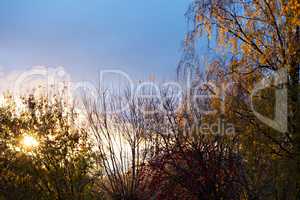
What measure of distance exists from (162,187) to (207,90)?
2.59m

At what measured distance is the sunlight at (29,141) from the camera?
14.5m

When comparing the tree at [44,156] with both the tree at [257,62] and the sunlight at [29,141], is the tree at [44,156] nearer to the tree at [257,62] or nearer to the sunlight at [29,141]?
the sunlight at [29,141]

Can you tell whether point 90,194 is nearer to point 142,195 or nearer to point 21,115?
point 142,195

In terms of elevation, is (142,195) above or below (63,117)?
below

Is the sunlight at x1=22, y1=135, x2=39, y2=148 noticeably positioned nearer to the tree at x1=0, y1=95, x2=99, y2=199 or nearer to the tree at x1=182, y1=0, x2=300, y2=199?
the tree at x1=0, y1=95, x2=99, y2=199

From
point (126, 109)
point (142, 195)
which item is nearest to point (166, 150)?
point (142, 195)

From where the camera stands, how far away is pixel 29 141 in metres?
14.7

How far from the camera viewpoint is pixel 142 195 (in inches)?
527

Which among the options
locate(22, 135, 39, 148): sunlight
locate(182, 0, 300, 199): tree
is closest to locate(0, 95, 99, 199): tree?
locate(22, 135, 39, 148): sunlight

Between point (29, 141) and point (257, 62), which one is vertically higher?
point (257, 62)

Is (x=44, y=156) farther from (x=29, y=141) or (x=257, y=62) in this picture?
(x=257, y=62)

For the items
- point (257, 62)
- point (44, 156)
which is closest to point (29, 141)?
point (44, 156)

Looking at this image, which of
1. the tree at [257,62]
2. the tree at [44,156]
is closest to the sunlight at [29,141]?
the tree at [44,156]

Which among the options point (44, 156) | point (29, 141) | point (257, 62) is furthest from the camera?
point (29, 141)
